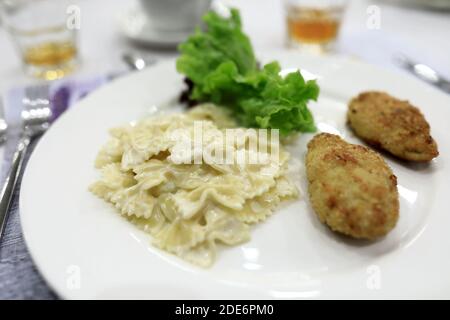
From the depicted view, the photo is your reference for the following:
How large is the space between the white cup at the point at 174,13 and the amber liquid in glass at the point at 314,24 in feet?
3.17

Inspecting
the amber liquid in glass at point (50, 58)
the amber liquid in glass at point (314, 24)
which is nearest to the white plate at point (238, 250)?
the amber liquid in glass at point (50, 58)

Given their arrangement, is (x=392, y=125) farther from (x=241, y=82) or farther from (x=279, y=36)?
(x=279, y=36)

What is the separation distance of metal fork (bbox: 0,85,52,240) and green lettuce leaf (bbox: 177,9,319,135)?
1.14m

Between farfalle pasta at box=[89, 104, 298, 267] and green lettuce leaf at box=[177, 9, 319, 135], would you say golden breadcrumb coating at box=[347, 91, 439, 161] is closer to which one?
green lettuce leaf at box=[177, 9, 319, 135]

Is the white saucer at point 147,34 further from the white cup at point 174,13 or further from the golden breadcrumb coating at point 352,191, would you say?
the golden breadcrumb coating at point 352,191

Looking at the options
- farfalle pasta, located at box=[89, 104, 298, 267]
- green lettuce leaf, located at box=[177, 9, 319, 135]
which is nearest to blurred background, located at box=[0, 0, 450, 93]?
green lettuce leaf, located at box=[177, 9, 319, 135]

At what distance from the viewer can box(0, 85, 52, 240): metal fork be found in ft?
8.81

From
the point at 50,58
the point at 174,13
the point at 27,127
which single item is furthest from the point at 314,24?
the point at 27,127

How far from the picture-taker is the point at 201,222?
2492 mm

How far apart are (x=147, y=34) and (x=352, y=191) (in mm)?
3340

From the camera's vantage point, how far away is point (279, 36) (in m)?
5.25

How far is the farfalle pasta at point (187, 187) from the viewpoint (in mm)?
2357

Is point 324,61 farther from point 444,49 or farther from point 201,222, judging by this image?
point 201,222

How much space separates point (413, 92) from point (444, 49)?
1.62 metres
